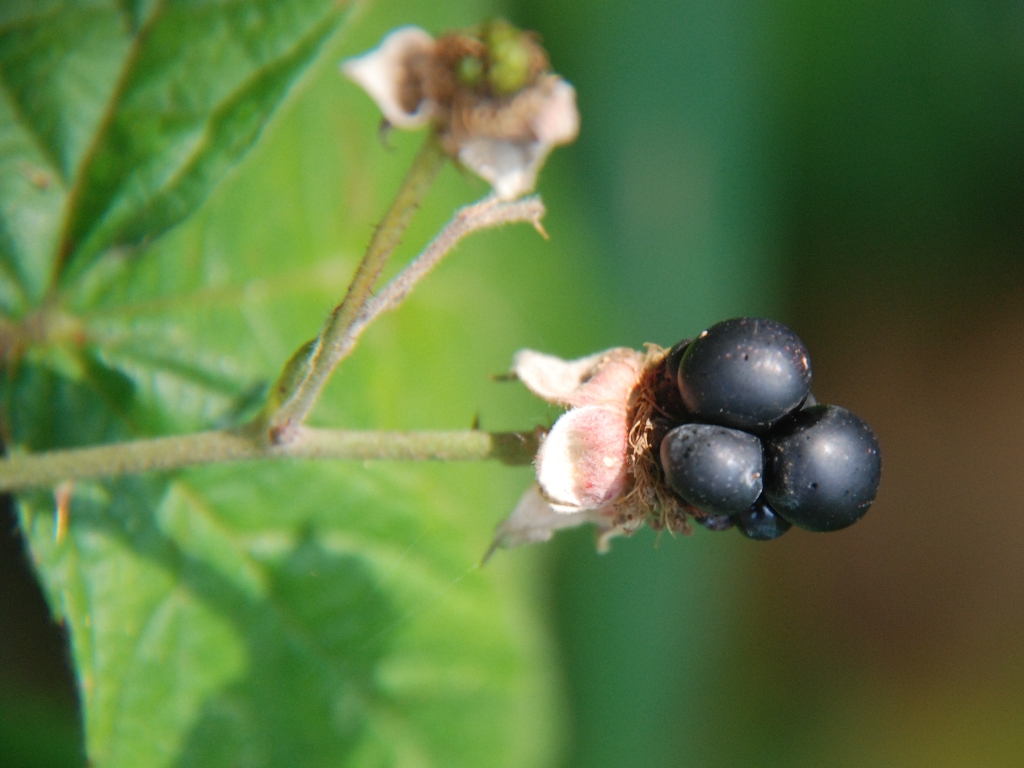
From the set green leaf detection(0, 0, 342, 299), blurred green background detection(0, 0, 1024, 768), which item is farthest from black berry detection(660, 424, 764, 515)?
blurred green background detection(0, 0, 1024, 768)

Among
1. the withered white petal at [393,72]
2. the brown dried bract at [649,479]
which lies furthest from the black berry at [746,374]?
the withered white petal at [393,72]

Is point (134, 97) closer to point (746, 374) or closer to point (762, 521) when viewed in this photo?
point (746, 374)

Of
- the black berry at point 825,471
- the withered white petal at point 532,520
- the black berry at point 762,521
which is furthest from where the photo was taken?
the withered white petal at point 532,520

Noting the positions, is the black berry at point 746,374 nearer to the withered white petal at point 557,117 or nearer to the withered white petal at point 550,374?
the withered white petal at point 550,374

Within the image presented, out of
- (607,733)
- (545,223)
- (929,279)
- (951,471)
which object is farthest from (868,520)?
(545,223)

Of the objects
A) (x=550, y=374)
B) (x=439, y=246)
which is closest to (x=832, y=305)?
(x=550, y=374)

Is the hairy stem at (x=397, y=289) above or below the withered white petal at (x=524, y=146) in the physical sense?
below
